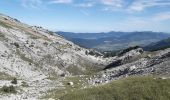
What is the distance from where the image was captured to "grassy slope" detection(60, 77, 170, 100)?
42156 mm

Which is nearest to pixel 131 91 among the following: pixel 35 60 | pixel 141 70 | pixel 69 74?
pixel 141 70

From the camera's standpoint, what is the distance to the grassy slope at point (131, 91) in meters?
42.2

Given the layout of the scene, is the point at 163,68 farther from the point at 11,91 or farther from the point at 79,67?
the point at 79,67

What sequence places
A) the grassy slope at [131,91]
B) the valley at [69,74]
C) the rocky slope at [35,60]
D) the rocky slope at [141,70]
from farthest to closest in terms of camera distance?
the rocky slope at [35,60]
the rocky slope at [141,70]
the valley at [69,74]
the grassy slope at [131,91]

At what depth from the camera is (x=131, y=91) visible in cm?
4416

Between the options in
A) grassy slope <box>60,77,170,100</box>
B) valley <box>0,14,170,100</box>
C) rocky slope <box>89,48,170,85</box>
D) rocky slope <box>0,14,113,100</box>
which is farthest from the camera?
rocky slope <box>0,14,113,100</box>

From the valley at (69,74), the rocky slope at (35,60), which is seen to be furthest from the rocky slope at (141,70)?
the rocky slope at (35,60)

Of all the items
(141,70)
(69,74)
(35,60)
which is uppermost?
(141,70)

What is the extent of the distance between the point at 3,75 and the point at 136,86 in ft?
150

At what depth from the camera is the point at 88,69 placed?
12888 centimetres

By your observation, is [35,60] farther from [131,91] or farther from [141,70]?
[131,91]

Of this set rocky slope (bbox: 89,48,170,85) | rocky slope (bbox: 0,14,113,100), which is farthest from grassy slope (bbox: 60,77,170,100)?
rocky slope (bbox: 0,14,113,100)

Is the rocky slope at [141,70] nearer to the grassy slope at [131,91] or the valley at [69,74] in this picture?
the valley at [69,74]

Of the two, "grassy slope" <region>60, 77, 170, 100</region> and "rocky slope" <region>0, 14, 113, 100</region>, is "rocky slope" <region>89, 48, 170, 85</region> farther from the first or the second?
"rocky slope" <region>0, 14, 113, 100</region>
